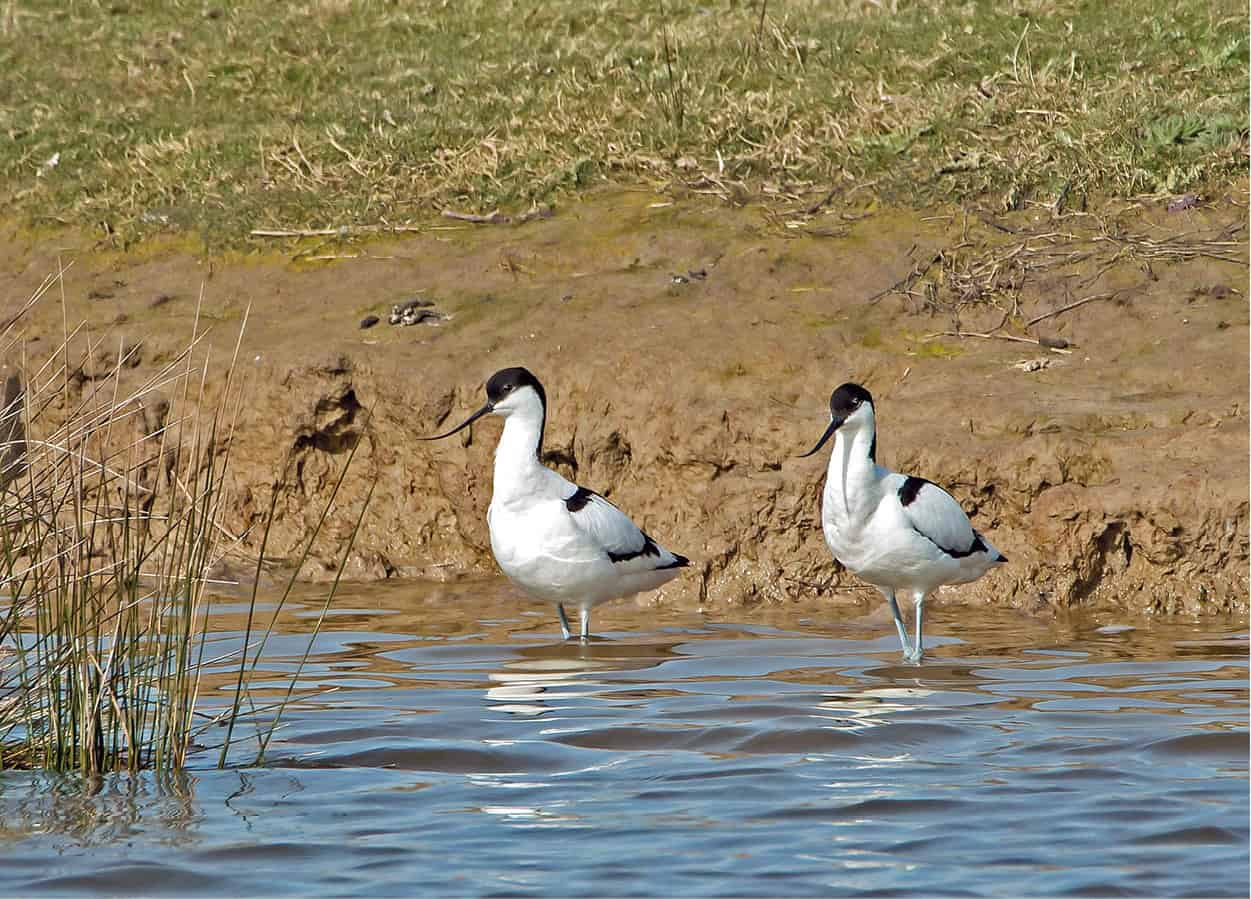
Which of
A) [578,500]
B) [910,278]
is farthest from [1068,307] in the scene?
[578,500]

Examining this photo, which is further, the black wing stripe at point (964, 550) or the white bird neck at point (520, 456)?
the white bird neck at point (520, 456)

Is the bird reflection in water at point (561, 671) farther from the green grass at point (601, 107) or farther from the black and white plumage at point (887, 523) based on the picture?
the green grass at point (601, 107)

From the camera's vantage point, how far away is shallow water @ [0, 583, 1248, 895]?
203 inches

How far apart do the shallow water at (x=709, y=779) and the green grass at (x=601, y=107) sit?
410 centimetres

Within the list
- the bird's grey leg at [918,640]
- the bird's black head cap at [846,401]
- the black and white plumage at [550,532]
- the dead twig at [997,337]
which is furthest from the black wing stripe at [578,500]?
the dead twig at [997,337]

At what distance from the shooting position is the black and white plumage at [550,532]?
8453 millimetres

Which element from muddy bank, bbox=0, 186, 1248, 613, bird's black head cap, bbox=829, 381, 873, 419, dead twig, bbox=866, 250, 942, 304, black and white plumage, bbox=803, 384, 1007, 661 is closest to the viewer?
black and white plumage, bbox=803, 384, 1007, 661

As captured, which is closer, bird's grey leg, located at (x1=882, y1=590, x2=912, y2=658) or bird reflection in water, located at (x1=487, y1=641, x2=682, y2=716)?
bird reflection in water, located at (x1=487, y1=641, x2=682, y2=716)

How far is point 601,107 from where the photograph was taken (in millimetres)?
13109

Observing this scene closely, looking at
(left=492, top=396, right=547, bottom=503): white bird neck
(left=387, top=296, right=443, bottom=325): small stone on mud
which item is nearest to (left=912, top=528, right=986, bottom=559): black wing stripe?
(left=492, top=396, right=547, bottom=503): white bird neck

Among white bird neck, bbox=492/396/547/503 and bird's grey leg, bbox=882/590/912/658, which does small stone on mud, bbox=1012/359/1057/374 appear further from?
white bird neck, bbox=492/396/547/503

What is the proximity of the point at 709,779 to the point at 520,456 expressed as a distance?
9.86 feet

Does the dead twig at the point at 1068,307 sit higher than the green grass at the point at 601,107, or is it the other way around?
the green grass at the point at 601,107

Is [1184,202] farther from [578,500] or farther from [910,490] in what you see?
[578,500]
